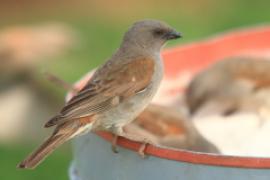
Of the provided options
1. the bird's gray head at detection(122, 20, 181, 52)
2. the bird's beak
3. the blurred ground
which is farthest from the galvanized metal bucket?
the blurred ground

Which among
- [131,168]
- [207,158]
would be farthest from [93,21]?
[207,158]

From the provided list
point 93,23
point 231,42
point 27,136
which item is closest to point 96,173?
point 231,42

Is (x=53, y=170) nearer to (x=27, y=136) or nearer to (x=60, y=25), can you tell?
(x=27, y=136)

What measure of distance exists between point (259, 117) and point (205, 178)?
3.57 feet

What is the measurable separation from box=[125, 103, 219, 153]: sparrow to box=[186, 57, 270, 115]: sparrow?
364 millimetres

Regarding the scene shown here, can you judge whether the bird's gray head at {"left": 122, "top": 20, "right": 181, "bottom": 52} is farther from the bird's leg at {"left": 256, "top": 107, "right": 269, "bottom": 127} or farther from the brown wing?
the bird's leg at {"left": 256, "top": 107, "right": 269, "bottom": 127}

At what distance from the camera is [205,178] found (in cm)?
281

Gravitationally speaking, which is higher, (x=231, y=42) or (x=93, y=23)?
(x=231, y=42)

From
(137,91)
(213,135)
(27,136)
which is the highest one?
(137,91)

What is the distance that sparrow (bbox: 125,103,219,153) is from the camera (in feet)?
11.4

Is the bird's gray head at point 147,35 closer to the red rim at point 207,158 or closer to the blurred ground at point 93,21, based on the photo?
the red rim at point 207,158

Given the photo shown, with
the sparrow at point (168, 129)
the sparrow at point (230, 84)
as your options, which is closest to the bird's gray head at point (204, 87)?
the sparrow at point (230, 84)

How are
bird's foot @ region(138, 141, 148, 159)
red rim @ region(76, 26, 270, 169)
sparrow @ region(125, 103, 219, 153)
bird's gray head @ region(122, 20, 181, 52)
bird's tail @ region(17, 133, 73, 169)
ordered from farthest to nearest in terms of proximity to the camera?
red rim @ region(76, 26, 270, 169), bird's gray head @ region(122, 20, 181, 52), sparrow @ region(125, 103, 219, 153), bird's tail @ region(17, 133, 73, 169), bird's foot @ region(138, 141, 148, 159)

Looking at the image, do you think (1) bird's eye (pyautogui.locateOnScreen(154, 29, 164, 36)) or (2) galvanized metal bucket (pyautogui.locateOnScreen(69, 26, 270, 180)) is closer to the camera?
(2) galvanized metal bucket (pyautogui.locateOnScreen(69, 26, 270, 180))
